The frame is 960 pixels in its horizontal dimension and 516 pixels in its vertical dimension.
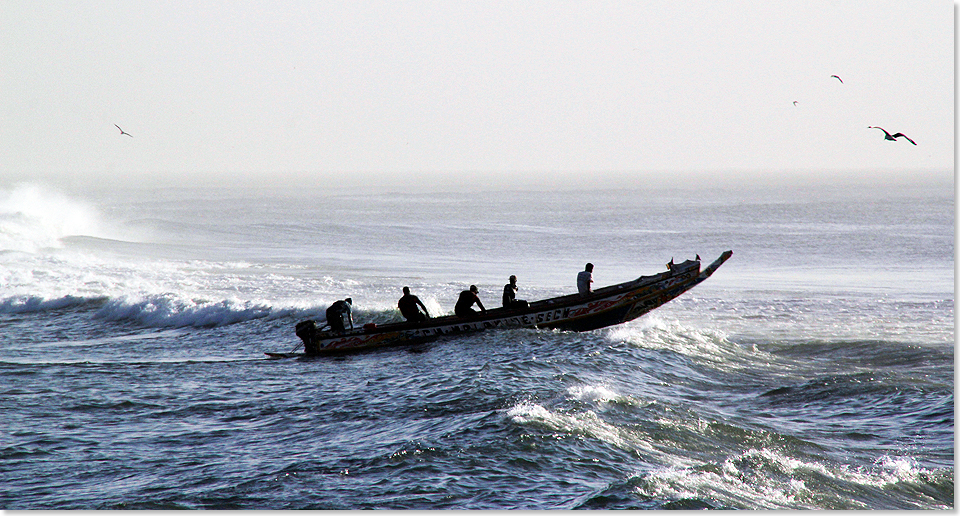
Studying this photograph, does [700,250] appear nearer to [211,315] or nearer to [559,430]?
[211,315]

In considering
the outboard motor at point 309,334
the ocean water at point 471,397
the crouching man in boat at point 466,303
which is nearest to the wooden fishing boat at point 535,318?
the outboard motor at point 309,334

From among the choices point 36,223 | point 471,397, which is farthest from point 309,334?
point 36,223

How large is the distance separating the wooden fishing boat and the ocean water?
0.40 meters

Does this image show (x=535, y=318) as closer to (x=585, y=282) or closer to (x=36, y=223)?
(x=585, y=282)

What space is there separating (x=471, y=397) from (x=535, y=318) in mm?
5289

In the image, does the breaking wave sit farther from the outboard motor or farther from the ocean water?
the outboard motor

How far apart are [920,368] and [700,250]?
3032cm

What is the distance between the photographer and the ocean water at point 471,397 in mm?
10109

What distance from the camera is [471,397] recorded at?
544 inches

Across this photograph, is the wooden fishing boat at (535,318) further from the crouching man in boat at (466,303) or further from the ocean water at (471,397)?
the ocean water at (471,397)

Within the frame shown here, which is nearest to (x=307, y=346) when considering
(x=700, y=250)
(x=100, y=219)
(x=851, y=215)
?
(x=700, y=250)

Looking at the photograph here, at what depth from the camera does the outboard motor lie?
60.4ft

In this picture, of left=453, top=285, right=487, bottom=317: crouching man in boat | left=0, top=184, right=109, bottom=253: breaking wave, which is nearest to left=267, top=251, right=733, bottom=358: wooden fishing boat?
left=453, top=285, right=487, bottom=317: crouching man in boat

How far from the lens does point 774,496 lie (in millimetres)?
9742
